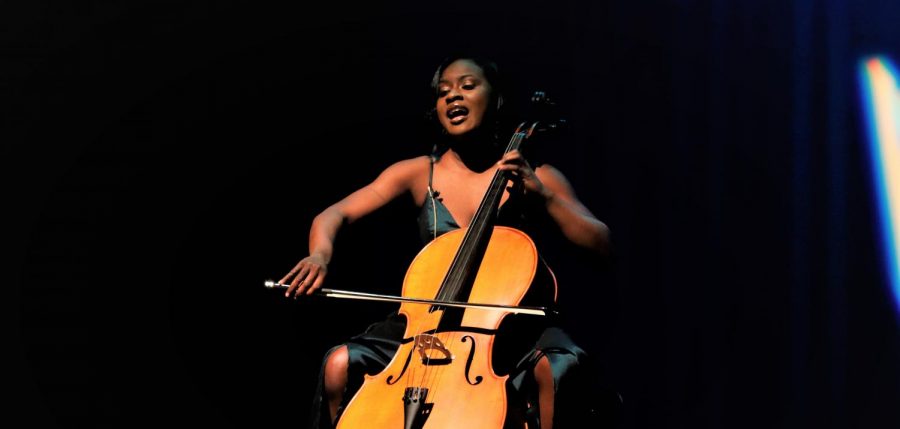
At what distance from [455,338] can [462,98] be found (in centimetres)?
76

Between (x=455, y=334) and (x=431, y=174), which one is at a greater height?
(x=431, y=174)

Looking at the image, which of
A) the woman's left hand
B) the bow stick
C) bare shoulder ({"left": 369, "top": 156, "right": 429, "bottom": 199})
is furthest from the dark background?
the bow stick

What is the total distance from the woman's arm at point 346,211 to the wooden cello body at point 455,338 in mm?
217

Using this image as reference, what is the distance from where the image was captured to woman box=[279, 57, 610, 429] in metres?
2.06

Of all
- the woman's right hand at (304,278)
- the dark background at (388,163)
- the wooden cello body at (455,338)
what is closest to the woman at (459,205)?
the woman's right hand at (304,278)

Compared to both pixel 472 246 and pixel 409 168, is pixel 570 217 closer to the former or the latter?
pixel 472 246

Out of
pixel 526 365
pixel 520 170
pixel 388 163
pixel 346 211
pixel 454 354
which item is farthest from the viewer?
pixel 388 163

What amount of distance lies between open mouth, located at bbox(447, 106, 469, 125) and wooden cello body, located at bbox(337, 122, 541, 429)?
0.85 ft

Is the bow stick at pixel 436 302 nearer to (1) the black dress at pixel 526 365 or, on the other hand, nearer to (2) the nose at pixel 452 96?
(1) the black dress at pixel 526 365

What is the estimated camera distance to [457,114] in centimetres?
249

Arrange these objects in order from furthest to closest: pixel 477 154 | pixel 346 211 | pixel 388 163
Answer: pixel 388 163 < pixel 477 154 < pixel 346 211

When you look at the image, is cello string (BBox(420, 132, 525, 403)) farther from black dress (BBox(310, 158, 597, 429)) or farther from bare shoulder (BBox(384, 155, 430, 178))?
bare shoulder (BBox(384, 155, 430, 178))

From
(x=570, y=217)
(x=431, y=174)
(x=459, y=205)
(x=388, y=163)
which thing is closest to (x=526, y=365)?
(x=570, y=217)

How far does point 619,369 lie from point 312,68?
132 centimetres
